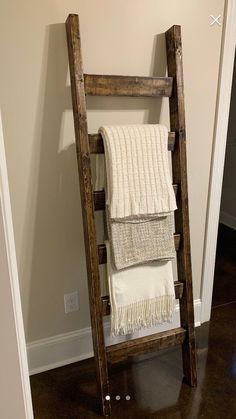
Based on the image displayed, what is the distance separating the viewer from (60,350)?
1.77m

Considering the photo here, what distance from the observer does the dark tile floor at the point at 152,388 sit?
1.51 meters

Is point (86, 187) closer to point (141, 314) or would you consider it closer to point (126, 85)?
point (126, 85)

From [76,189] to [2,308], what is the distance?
0.71m

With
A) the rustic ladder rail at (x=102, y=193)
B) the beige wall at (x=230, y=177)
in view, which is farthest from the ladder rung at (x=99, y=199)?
the beige wall at (x=230, y=177)

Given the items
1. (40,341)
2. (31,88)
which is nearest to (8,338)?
(40,341)

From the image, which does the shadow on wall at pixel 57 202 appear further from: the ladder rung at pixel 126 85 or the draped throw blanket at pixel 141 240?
the draped throw blanket at pixel 141 240

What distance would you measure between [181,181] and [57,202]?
604mm

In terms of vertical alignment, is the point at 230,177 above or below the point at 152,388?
above

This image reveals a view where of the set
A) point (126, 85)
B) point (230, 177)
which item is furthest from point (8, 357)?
point (230, 177)

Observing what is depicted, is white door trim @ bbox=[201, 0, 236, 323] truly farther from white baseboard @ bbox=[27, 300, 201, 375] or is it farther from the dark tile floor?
white baseboard @ bbox=[27, 300, 201, 375]

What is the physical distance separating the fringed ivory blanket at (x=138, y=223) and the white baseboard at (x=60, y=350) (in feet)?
1.25

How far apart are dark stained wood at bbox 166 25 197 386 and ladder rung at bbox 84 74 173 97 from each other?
55 millimetres

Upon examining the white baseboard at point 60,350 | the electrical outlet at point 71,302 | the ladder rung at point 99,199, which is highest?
the ladder rung at point 99,199

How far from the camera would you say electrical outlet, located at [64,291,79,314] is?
171 cm
